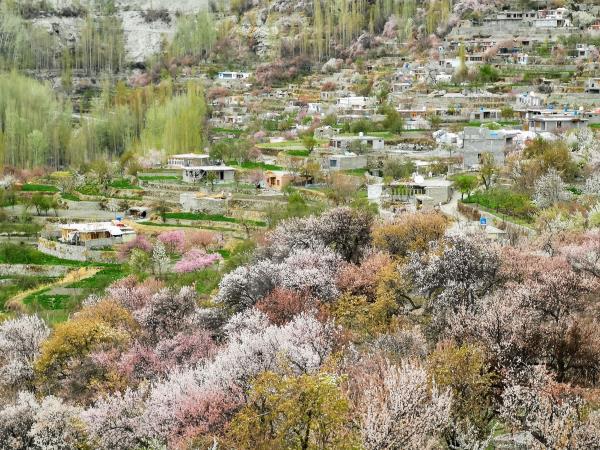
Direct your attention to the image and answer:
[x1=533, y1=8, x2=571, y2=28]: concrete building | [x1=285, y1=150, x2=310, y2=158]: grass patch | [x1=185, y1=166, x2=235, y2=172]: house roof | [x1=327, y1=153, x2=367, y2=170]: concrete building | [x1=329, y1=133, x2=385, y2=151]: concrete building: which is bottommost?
[x1=185, y1=166, x2=235, y2=172]: house roof

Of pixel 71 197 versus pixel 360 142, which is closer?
pixel 360 142

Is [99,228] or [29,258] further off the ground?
[99,228]

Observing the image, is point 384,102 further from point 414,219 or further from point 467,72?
point 414,219

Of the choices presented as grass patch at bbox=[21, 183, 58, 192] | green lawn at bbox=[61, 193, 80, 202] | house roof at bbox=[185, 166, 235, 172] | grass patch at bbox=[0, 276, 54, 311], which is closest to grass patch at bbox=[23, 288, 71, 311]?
grass patch at bbox=[0, 276, 54, 311]

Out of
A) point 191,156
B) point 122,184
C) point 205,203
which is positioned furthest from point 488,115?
point 122,184

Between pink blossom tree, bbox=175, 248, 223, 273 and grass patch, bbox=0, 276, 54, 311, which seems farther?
pink blossom tree, bbox=175, 248, 223, 273

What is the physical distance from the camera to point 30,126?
6178 cm

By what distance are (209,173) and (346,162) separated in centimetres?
681

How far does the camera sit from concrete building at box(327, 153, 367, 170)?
45094 mm

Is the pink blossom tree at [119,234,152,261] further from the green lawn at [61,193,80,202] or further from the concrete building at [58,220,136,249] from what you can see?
the green lawn at [61,193,80,202]

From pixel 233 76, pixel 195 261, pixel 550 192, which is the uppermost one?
pixel 233 76

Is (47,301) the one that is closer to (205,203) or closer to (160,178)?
(205,203)

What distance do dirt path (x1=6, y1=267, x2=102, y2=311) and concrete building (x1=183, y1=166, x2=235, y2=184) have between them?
41.2ft

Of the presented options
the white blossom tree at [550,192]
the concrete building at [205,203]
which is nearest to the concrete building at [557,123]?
the white blossom tree at [550,192]
